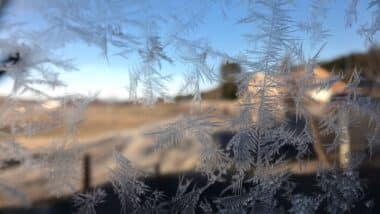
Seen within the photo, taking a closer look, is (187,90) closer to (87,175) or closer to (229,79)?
(229,79)

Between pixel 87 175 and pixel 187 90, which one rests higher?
pixel 187 90

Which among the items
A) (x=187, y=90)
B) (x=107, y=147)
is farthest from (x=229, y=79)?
(x=107, y=147)

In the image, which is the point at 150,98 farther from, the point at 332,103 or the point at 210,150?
the point at 332,103

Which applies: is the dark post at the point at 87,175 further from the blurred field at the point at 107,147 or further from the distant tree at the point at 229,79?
the distant tree at the point at 229,79

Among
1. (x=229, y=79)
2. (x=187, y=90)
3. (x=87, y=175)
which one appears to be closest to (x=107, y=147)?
(x=87, y=175)

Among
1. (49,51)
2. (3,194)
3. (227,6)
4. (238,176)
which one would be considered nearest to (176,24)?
(227,6)

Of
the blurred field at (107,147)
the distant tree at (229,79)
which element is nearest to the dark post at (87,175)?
the blurred field at (107,147)

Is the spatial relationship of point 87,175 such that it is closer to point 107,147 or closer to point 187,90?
point 107,147

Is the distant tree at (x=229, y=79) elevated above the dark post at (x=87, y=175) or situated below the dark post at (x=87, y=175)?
above
